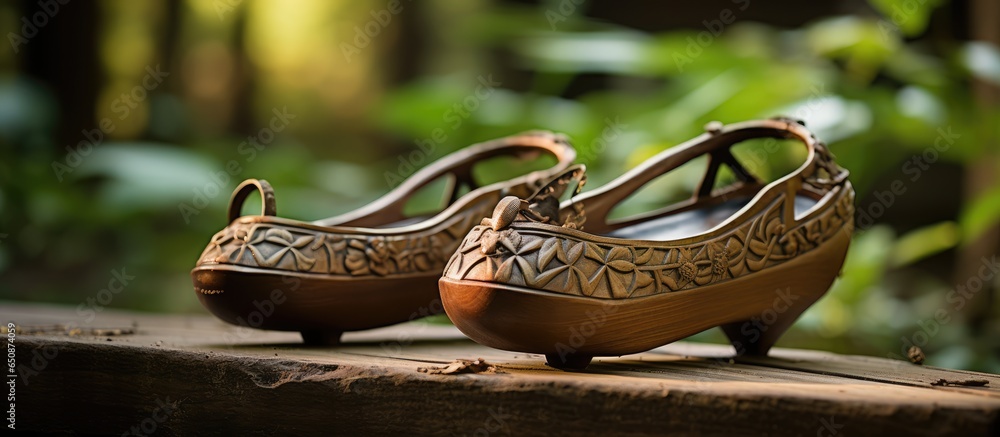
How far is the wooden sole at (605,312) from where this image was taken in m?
1.34

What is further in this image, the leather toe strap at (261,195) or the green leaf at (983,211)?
the green leaf at (983,211)

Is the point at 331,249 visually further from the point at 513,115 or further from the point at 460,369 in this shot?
the point at 513,115

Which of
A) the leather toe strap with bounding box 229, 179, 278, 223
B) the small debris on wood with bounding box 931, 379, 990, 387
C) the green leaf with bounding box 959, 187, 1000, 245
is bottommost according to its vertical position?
the green leaf with bounding box 959, 187, 1000, 245

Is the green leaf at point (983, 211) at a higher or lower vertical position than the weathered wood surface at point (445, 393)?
lower

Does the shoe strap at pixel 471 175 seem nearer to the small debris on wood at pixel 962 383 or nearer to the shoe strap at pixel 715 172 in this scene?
the shoe strap at pixel 715 172

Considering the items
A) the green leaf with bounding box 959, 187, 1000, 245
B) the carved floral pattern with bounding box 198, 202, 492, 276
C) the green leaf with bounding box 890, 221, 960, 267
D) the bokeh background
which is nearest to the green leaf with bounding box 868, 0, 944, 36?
the bokeh background

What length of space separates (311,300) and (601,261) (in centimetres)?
64

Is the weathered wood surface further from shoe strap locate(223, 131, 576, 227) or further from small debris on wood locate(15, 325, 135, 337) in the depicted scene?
shoe strap locate(223, 131, 576, 227)

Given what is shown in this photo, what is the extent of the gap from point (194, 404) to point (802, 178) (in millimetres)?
1137

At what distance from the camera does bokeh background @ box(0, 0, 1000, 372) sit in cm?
313

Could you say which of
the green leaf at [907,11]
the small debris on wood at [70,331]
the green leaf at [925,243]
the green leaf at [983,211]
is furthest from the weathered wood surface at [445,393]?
the green leaf at [925,243]

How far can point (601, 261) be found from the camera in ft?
4.54

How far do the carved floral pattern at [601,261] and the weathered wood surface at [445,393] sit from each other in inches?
5.5

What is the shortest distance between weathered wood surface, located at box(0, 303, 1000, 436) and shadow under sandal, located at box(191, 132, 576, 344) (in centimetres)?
7
